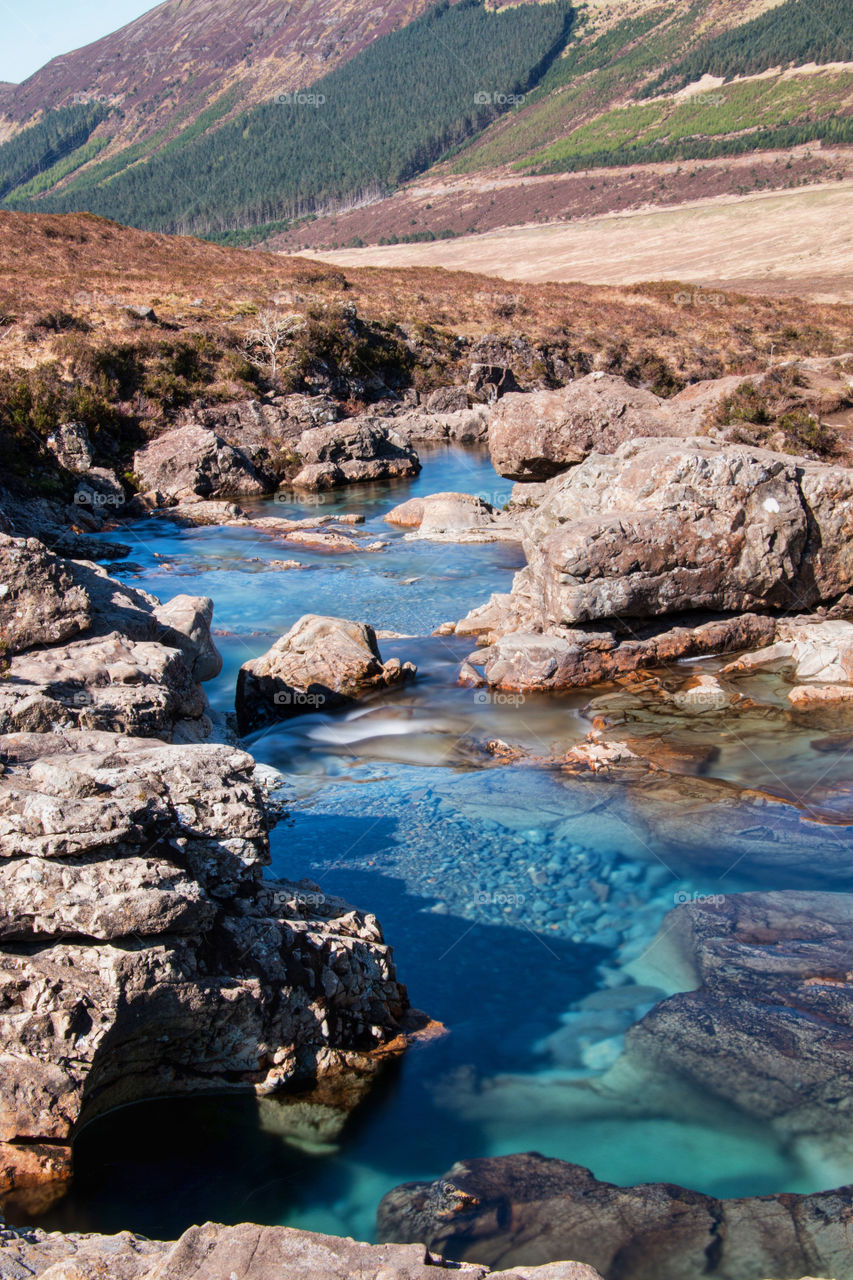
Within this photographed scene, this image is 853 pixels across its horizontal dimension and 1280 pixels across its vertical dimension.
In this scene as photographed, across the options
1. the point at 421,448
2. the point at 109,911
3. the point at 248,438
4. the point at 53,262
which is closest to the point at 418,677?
the point at 109,911


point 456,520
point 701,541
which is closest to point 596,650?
point 701,541

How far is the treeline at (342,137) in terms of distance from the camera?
158 metres

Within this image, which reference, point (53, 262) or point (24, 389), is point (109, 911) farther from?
point (53, 262)

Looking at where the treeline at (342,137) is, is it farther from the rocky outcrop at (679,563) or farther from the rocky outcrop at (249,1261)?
the rocky outcrop at (249,1261)

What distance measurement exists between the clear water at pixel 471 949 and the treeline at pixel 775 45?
499 ft

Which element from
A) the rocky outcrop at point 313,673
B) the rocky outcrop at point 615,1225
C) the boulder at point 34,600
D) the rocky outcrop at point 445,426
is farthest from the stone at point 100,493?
the rocky outcrop at point 615,1225

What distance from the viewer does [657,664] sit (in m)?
12.5

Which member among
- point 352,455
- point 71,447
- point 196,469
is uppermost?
point 71,447

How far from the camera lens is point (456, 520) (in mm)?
21516

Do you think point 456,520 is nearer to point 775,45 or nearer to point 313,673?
point 313,673

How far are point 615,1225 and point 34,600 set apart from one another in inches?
276

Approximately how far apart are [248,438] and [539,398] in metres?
13.5

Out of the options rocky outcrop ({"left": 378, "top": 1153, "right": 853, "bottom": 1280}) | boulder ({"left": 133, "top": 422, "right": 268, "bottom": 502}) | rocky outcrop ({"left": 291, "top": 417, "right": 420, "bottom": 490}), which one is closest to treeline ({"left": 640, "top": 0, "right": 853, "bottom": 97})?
rocky outcrop ({"left": 291, "top": 417, "right": 420, "bottom": 490})

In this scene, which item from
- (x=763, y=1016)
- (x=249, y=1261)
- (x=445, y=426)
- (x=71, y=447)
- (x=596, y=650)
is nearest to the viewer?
(x=249, y=1261)
